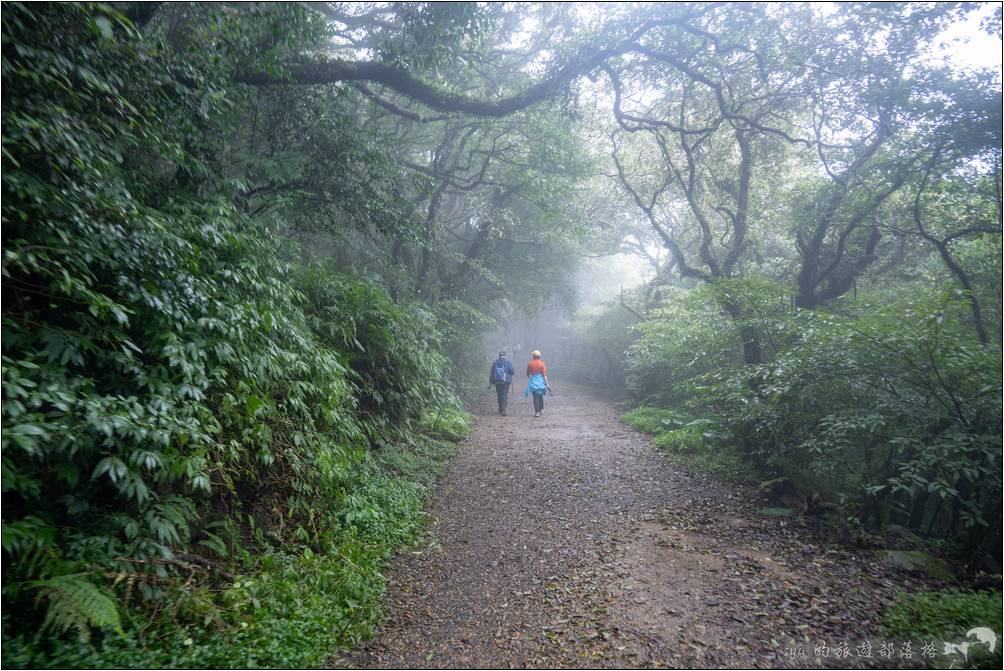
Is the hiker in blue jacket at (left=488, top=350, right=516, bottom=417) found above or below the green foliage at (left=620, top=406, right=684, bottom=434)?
above

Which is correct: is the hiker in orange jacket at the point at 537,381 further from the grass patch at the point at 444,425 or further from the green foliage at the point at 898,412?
the green foliage at the point at 898,412

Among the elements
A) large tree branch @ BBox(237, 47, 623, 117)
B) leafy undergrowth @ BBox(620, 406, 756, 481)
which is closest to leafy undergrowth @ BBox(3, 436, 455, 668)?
leafy undergrowth @ BBox(620, 406, 756, 481)

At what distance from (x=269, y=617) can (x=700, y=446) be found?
23.9 feet

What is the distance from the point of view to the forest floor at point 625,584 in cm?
340

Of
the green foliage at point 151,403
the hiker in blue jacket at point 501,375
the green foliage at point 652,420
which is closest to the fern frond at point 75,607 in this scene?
the green foliage at point 151,403

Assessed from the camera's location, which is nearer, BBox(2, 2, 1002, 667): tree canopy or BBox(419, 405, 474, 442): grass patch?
BBox(2, 2, 1002, 667): tree canopy

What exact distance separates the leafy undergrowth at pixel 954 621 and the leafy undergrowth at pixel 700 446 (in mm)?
3459

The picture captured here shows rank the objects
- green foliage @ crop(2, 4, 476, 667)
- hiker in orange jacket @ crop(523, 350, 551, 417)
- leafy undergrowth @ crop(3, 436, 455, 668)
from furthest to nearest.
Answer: hiker in orange jacket @ crop(523, 350, 551, 417), green foliage @ crop(2, 4, 476, 667), leafy undergrowth @ crop(3, 436, 455, 668)

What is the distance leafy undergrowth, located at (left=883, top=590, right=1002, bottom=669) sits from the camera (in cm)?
314

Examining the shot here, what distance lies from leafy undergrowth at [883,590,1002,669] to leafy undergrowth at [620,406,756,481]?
136 inches

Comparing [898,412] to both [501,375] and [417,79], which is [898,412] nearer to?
[417,79]

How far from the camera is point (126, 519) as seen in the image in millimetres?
3148

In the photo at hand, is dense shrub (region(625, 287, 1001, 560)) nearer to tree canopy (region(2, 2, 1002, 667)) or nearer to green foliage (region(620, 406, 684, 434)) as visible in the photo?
tree canopy (region(2, 2, 1002, 667))

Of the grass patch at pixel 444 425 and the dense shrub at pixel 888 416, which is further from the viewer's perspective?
the grass patch at pixel 444 425
